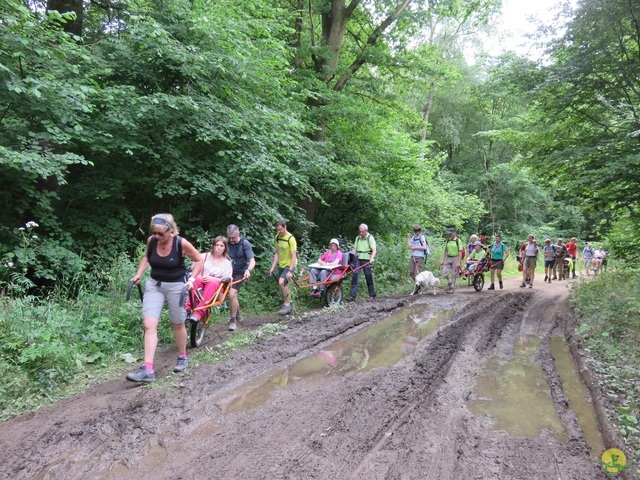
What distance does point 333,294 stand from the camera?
9125 millimetres

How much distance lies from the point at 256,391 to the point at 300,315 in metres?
3.66

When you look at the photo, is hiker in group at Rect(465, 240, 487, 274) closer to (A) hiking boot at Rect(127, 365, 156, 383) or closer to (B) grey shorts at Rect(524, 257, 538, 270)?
(B) grey shorts at Rect(524, 257, 538, 270)

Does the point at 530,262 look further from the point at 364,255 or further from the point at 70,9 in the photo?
the point at 70,9

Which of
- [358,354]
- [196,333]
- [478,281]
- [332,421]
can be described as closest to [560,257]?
[478,281]

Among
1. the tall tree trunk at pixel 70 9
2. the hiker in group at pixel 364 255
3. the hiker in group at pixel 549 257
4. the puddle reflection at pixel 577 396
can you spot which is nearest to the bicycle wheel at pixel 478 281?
the hiker in group at pixel 364 255

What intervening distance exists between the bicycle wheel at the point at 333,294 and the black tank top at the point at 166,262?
483cm

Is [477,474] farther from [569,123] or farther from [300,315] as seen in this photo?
[569,123]

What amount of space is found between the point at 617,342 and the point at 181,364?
6.21 meters

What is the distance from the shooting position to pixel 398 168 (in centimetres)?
1354

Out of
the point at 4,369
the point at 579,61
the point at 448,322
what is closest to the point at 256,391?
the point at 4,369

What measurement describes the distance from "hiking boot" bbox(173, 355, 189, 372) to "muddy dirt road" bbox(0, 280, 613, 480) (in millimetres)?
95

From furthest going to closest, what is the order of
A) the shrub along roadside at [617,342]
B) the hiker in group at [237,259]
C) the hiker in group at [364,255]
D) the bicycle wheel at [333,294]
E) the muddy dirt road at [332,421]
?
the hiker in group at [364,255] → the bicycle wheel at [333,294] → the hiker in group at [237,259] → the shrub along roadside at [617,342] → the muddy dirt road at [332,421]

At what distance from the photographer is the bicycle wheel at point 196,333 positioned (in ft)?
18.3

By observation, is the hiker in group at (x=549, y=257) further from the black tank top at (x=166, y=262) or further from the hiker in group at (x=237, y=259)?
the black tank top at (x=166, y=262)
